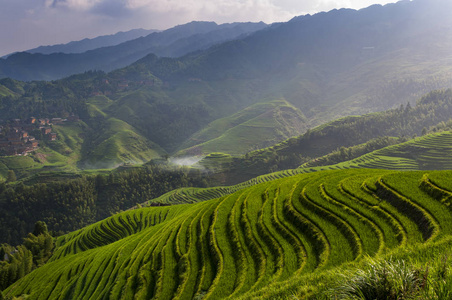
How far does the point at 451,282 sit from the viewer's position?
18.9 feet

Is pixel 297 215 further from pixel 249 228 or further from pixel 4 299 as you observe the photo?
pixel 4 299

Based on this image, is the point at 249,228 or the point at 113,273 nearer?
the point at 249,228

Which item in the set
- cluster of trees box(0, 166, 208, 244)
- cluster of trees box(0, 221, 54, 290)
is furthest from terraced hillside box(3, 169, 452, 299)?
cluster of trees box(0, 166, 208, 244)

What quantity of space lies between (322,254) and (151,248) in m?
19.8

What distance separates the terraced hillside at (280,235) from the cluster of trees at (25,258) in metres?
44.2

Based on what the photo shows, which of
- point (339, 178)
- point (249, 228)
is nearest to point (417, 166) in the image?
point (339, 178)

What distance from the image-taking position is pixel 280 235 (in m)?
21.6

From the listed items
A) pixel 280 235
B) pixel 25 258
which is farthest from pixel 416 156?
pixel 25 258

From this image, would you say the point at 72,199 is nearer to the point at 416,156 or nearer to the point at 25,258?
the point at 25,258

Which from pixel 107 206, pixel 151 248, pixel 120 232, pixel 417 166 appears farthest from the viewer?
pixel 107 206

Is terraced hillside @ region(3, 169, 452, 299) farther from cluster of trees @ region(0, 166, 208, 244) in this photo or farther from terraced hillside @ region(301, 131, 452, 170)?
cluster of trees @ region(0, 166, 208, 244)

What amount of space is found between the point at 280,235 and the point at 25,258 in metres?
75.5

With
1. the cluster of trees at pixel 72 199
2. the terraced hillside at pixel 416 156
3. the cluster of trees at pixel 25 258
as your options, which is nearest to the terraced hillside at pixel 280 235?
the cluster of trees at pixel 25 258

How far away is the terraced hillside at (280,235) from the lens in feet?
54.8
